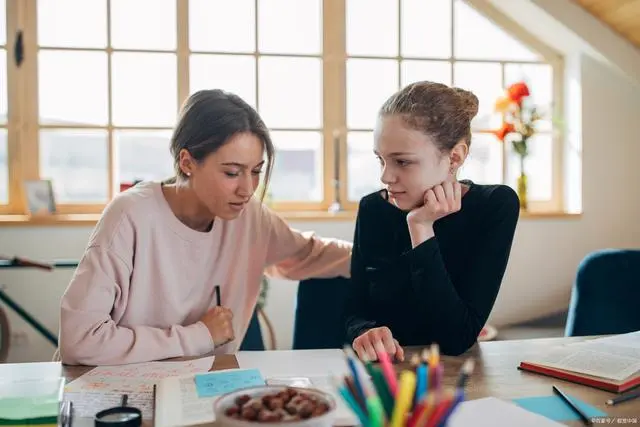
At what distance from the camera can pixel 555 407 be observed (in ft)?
3.13

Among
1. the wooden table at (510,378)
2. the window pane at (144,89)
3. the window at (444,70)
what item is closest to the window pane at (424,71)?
the window at (444,70)

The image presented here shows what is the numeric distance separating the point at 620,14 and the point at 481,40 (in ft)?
2.31

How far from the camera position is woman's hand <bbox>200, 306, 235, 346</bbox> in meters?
1.37

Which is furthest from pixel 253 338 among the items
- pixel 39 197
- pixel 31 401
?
pixel 39 197

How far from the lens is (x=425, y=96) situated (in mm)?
1368

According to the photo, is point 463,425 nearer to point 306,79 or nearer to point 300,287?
point 300,287

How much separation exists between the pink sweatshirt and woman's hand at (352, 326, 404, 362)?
335 mm

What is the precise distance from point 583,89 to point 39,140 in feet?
9.09

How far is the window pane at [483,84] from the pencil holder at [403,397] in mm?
3089

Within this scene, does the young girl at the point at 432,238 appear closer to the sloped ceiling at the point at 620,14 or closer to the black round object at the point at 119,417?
the black round object at the point at 119,417

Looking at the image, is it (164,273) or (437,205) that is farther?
(164,273)

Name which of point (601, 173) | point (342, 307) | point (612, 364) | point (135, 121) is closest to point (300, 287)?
point (342, 307)

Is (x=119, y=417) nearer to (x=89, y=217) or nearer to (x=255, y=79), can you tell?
(x=89, y=217)

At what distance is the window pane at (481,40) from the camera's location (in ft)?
11.4
